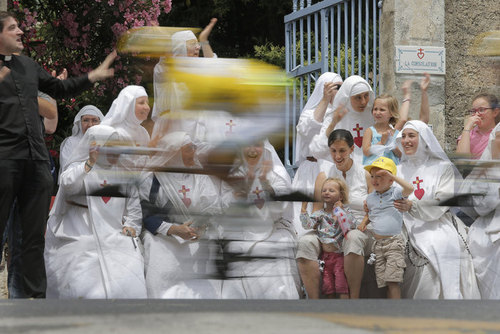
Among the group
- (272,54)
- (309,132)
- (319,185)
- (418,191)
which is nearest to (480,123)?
(418,191)

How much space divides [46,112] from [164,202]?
146 centimetres

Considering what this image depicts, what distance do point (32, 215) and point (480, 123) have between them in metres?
2.38

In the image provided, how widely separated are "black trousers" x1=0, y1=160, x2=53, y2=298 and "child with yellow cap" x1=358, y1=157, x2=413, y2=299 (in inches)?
Answer: 65.7

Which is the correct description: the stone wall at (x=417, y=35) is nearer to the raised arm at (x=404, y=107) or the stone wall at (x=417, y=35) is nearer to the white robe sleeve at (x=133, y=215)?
the raised arm at (x=404, y=107)

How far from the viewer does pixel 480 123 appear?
16.3 ft

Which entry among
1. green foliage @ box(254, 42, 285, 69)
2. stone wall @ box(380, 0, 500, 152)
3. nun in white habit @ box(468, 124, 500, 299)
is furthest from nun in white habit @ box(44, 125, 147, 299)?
green foliage @ box(254, 42, 285, 69)

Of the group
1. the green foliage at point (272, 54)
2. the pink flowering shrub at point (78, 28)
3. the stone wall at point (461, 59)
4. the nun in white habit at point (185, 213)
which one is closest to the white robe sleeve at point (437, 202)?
the nun in white habit at point (185, 213)

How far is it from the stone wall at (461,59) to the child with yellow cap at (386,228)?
260 centimetres

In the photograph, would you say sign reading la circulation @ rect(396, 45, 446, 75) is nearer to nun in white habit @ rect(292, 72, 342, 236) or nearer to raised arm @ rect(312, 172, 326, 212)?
nun in white habit @ rect(292, 72, 342, 236)

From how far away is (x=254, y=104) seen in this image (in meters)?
3.34

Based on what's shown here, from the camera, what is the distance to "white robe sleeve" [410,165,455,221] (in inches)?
158

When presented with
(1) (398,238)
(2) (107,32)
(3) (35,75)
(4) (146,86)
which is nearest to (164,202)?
(4) (146,86)

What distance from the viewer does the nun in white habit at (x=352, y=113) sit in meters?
5.52

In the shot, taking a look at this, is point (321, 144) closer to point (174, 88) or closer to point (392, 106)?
point (392, 106)
